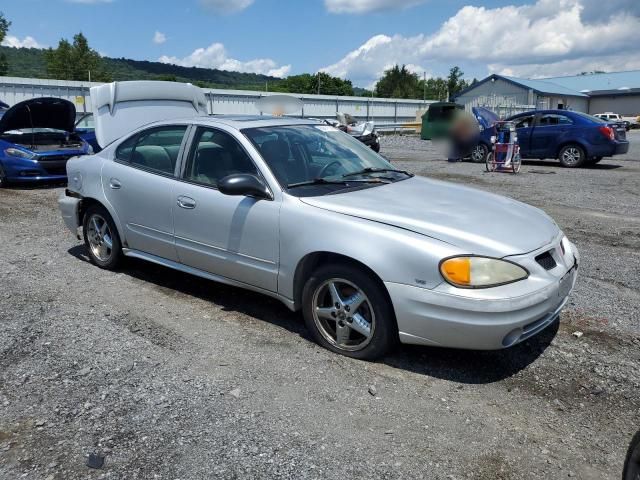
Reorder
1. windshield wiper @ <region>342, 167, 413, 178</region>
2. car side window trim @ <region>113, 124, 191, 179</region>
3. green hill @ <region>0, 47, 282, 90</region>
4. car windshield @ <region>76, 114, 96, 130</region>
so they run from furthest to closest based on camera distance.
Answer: green hill @ <region>0, 47, 282, 90</region>
car windshield @ <region>76, 114, 96, 130</region>
car side window trim @ <region>113, 124, 191, 179</region>
windshield wiper @ <region>342, 167, 413, 178</region>

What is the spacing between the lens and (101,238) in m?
5.69

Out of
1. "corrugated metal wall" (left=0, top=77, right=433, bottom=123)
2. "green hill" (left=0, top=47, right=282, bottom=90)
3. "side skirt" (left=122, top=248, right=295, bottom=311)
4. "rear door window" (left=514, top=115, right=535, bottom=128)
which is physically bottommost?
"side skirt" (left=122, top=248, right=295, bottom=311)

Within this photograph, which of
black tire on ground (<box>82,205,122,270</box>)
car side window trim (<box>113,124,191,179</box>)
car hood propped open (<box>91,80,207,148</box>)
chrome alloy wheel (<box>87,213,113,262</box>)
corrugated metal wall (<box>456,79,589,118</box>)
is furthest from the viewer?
corrugated metal wall (<box>456,79,589,118</box>)

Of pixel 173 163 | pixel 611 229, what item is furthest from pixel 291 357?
pixel 611 229

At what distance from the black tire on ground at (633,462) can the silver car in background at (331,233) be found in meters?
1.10

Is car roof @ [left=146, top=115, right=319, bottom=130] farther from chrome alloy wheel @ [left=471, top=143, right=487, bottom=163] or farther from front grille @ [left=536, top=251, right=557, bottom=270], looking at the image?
chrome alloy wheel @ [left=471, top=143, right=487, bottom=163]

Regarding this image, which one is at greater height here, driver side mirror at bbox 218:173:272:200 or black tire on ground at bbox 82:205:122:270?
driver side mirror at bbox 218:173:272:200

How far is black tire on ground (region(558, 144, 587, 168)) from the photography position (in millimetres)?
15164

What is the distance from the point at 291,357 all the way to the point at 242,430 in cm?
90

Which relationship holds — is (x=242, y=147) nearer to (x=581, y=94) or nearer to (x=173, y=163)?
(x=173, y=163)

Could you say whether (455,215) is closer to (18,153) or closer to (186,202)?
(186,202)

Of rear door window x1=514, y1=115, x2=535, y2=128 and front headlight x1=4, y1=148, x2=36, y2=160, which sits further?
rear door window x1=514, y1=115, x2=535, y2=128

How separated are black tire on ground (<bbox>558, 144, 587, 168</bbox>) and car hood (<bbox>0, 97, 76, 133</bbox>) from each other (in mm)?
12443

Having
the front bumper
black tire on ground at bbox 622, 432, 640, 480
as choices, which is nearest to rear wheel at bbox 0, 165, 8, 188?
the front bumper
